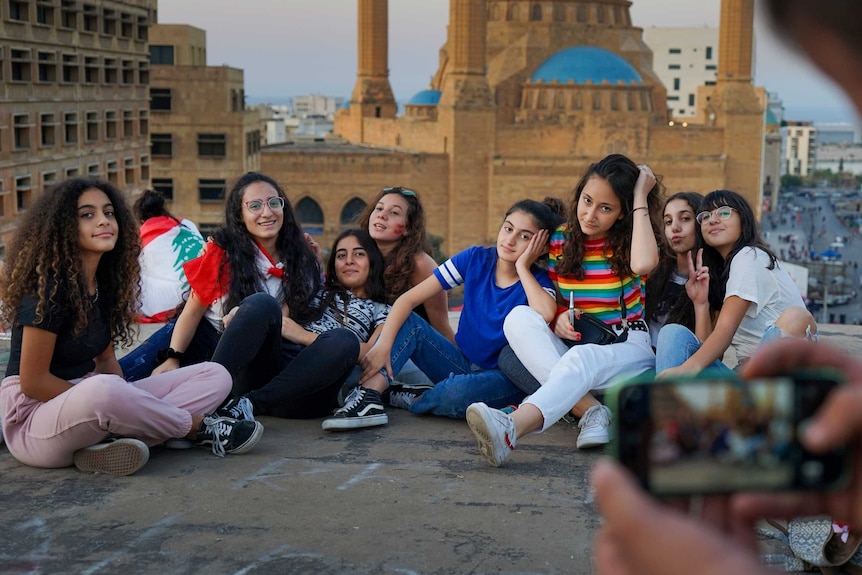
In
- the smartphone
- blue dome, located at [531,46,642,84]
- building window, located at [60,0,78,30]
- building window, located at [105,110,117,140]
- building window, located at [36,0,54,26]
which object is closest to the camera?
the smartphone

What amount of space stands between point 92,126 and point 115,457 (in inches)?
665

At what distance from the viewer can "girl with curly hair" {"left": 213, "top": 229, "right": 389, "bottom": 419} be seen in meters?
3.92

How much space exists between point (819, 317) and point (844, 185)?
8808 cm

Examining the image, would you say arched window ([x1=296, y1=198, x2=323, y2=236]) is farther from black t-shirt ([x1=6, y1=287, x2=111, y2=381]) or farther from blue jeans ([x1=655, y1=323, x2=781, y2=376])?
black t-shirt ([x1=6, y1=287, x2=111, y2=381])

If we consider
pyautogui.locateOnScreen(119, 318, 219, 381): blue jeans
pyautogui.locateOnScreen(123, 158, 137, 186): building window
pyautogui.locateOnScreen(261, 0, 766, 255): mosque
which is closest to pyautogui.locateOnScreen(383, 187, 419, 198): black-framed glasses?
pyautogui.locateOnScreen(119, 318, 219, 381): blue jeans

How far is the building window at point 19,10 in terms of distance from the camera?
16141mm

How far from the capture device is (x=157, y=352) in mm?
4371

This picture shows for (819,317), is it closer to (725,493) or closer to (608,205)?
(608,205)

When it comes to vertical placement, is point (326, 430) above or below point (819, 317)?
above

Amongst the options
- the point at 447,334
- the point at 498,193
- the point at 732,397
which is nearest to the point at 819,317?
the point at 498,193

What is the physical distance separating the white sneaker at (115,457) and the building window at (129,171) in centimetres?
1841

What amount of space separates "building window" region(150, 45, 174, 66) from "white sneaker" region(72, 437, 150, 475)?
3112 centimetres

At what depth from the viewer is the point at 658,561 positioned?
0.90 m

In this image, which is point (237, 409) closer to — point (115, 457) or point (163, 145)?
point (115, 457)
